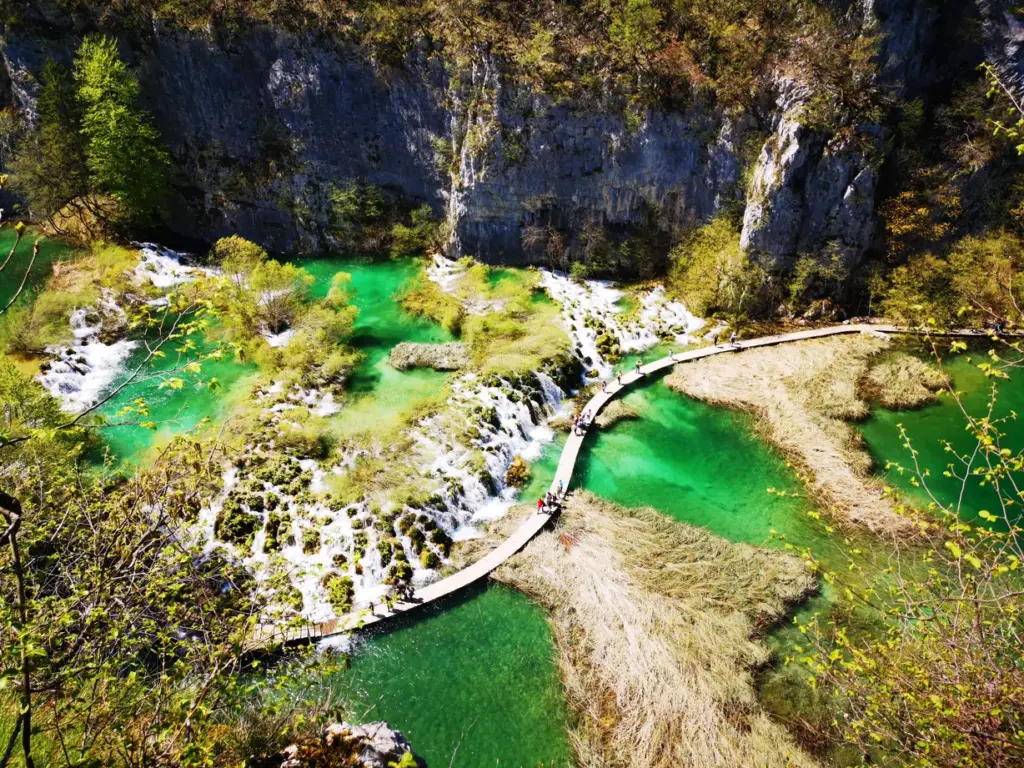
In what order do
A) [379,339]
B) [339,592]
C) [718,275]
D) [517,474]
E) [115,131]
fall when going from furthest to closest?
1. [115,131]
2. [718,275]
3. [379,339]
4. [517,474]
5. [339,592]

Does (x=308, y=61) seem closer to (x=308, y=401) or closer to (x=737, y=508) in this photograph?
(x=308, y=401)

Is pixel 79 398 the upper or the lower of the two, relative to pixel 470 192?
lower

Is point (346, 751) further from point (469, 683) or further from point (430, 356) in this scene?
point (430, 356)

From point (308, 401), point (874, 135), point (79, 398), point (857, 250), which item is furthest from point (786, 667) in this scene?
point (79, 398)

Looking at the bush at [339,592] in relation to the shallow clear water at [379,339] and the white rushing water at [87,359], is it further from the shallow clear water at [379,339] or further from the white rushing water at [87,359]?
the white rushing water at [87,359]

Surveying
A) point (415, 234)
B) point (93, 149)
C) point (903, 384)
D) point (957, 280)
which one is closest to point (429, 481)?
point (903, 384)

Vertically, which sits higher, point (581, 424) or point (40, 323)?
point (40, 323)
